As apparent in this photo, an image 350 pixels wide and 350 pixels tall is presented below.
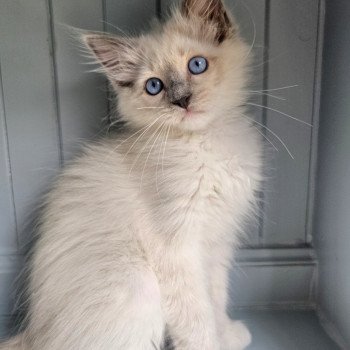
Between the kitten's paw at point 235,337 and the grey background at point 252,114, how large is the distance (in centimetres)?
20

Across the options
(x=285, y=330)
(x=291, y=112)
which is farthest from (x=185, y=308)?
(x=291, y=112)

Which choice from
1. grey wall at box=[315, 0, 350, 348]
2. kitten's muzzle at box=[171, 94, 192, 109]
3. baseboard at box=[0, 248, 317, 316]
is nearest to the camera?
kitten's muzzle at box=[171, 94, 192, 109]

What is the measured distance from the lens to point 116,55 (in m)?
1.36

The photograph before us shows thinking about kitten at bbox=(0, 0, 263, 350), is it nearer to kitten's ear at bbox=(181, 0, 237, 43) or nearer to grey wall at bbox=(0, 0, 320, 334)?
kitten's ear at bbox=(181, 0, 237, 43)

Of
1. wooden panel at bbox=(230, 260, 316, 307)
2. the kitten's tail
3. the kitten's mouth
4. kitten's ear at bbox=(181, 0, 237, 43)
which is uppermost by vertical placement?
kitten's ear at bbox=(181, 0, 237, 43)

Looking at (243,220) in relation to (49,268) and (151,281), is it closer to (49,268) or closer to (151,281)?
(151,281)

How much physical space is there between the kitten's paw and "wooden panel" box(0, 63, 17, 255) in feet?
2.56

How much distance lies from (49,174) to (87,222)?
322mm

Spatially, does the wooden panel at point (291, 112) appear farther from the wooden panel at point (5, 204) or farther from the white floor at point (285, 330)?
the wooden panel at point (5, 204)

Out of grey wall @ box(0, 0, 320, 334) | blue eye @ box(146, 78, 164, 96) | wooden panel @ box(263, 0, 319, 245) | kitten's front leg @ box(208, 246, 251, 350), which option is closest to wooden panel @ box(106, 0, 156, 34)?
grey wall @ box(0, 0, 320, 334)

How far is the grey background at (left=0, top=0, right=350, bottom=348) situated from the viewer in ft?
4.85

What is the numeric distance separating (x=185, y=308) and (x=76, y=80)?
0.81 meters

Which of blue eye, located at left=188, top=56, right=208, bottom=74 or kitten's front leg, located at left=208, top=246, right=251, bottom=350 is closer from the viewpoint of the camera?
blue eye, located at left=188, top=56, right=208, bottom=74

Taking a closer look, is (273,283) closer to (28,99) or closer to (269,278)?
(269,278)
